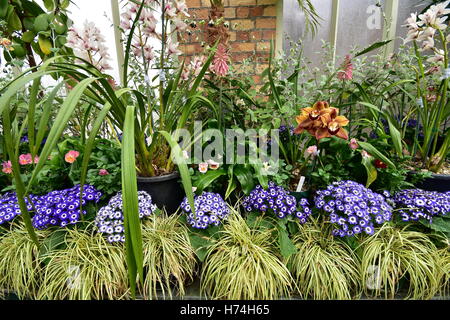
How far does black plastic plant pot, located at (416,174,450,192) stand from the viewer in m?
1.42

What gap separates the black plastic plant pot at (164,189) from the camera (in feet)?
4.35

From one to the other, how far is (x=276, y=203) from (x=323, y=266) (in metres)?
0.31

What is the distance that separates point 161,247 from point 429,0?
2718 millimetres

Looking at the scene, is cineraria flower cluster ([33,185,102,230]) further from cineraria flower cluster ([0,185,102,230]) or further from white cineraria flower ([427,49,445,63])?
white cineraria flower ([427,49,445,63])

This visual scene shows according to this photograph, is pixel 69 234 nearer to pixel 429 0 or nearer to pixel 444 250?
pixel 444 250

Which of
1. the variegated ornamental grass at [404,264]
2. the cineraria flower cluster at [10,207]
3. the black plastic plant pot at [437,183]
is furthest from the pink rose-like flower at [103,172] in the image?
the black plastic plant pot at [437,183]

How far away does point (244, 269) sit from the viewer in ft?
3.44

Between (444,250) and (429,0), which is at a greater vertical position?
(429,0)

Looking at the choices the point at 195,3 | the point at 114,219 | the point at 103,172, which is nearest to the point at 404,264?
the point at 114,219

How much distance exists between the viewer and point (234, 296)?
102 centimetres

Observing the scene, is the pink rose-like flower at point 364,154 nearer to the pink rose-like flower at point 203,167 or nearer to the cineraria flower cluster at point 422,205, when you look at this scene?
the cineraria flower cluster at point 422,205

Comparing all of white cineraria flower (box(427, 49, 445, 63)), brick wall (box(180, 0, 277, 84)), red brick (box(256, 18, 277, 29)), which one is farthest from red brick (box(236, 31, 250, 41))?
white cineraria flower (box(427, 49, 445, 63))

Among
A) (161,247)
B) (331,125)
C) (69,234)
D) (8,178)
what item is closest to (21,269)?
(69,234)

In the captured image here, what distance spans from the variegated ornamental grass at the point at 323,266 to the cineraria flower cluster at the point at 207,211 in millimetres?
348
